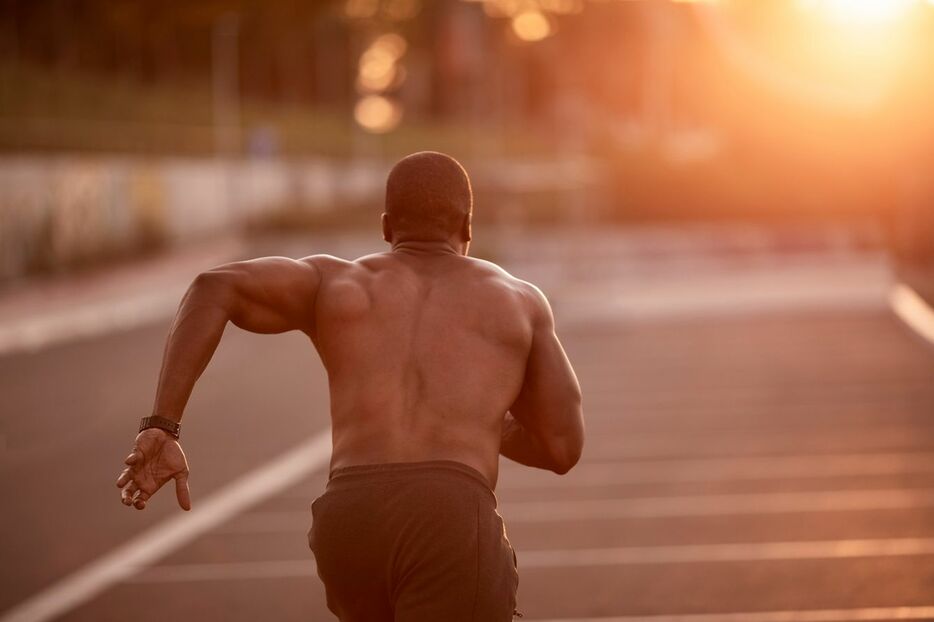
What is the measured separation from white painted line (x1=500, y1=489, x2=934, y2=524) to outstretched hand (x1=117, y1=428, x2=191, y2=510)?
745 cm

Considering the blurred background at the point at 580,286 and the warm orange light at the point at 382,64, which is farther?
the warm orange light at the point at 382,64

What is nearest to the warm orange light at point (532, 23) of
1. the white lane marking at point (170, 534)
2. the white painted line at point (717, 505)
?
the white lane marking at point (170, 534)

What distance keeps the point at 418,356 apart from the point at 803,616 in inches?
179

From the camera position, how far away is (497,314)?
4.37 m

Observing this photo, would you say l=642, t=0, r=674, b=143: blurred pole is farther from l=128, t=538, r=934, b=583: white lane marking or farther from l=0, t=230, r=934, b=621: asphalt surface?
l=128, t=538, r=934, b=583: white lane marking

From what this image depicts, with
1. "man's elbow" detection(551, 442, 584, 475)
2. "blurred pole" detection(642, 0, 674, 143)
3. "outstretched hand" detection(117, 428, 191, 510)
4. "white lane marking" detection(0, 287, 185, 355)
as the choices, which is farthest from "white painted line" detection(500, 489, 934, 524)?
"blurred pole" detection(642, 0, 674, 143)

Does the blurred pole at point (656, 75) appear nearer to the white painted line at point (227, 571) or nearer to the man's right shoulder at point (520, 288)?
the white painted line at point (227, 571)

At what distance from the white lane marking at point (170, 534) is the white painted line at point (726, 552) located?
6.88 feet

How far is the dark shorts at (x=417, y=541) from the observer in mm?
4113

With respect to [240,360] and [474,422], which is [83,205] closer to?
[240,360]

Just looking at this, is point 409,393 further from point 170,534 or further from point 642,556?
point 170,534

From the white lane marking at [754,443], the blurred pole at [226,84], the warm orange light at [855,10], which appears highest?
the warm orange light at [855,10]

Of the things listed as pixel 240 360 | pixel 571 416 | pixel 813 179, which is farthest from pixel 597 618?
pixel 813 179

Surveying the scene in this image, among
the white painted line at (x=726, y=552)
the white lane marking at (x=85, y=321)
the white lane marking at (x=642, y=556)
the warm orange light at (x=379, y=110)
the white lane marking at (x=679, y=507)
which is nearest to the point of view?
the white lane marking at (x=642, y=556)
